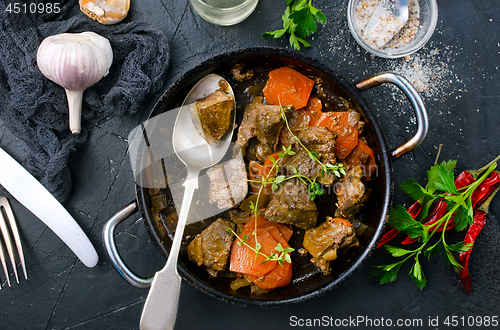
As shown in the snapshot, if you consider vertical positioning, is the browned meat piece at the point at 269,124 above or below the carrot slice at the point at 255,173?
above

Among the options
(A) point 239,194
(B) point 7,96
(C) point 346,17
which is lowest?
(A) point 239,194

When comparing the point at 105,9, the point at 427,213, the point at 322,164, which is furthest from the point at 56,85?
the point at 427,213

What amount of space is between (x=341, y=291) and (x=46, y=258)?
2.41 meters

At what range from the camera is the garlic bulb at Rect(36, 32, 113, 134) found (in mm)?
2170

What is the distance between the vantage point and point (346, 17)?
245 cm

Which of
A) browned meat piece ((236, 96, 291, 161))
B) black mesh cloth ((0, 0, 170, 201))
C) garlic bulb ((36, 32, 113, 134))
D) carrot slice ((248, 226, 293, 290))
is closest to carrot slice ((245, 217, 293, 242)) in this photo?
carrot slice ((248, 226, 293, 290))

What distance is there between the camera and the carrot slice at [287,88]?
7.51 ft

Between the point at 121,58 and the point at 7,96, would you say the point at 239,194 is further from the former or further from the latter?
the point at 7,96

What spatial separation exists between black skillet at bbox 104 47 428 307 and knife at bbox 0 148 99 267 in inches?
20.2

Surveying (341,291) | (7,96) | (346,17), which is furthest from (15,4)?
(341,291)

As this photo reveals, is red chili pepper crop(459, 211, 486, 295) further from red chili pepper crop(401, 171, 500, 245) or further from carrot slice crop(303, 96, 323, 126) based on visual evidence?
carrot slice crop(303, 96, 323, 126)

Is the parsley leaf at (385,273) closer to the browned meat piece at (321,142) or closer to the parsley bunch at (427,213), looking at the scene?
the parsley bunch at (427,213)

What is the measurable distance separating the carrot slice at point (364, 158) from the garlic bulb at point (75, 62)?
1916 mm

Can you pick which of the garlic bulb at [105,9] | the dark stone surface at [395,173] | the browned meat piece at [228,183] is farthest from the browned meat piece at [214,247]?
the garlic bulb at [105,9]
